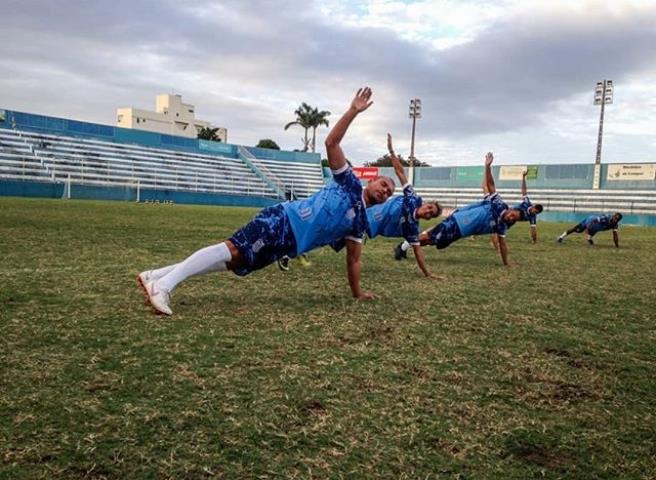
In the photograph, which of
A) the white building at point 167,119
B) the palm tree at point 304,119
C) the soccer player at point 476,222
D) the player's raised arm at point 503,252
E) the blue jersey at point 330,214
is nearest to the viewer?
the blue jersey at point 330,214

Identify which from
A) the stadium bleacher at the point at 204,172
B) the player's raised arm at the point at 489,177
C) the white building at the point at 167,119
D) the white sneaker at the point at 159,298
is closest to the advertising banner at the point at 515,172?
the stadium bleacher at the point at 204,172

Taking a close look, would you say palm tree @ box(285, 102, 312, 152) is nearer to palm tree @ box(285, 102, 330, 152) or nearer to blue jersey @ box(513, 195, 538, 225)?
palm tree @ box(285, 102, 330, 152)

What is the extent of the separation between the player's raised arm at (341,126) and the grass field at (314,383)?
51.9 inches

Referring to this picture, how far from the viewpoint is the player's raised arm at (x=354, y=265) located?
16.5 ft

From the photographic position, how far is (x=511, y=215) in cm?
953

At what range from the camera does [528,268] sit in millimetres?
9102

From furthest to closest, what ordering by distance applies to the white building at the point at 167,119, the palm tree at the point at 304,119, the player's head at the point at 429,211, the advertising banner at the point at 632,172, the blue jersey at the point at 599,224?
the white building at the point at 167,119 → the palm tree at the point at 304,119 → the advertising banner at the point at 632,172 → the blue jersey at the point at 599,224 → the player's head at the point at 429,211

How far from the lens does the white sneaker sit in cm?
415

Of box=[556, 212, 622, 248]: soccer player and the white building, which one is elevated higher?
the white building

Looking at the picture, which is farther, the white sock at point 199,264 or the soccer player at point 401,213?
the soccer player at point 401,213

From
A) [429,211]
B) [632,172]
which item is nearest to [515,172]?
[632,172]

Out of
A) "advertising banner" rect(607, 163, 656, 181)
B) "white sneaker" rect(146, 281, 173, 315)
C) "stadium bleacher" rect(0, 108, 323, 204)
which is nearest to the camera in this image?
"white sneaker" rect(146, 281, 173, 315)

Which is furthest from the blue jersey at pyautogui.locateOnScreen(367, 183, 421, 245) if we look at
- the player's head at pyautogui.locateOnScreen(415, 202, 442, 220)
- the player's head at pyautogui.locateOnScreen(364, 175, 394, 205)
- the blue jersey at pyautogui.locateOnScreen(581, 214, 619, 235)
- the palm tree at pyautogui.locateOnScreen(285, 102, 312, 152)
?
the palm tree at pyautogui.locateOnScreen(285, 102, 312, 152)

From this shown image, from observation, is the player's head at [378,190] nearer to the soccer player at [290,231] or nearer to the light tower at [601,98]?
the soccer player at [290,231]
